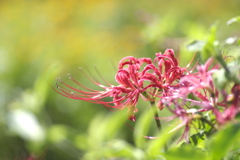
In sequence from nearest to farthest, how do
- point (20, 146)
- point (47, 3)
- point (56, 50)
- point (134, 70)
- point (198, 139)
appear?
point (198, 139), point (134, 70), point (20, 146), point (56, 50), point (47, 3)

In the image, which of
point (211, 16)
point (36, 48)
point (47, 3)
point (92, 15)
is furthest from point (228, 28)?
point (47, 3)

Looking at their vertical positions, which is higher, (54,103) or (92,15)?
(92,15)

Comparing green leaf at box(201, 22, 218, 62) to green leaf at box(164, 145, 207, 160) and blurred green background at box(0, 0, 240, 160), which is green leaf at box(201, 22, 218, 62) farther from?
blurred green background at box(0, 0, 240, 160)

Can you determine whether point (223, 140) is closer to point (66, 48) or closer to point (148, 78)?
point (148, 78)

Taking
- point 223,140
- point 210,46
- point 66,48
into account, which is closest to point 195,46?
point 210,46

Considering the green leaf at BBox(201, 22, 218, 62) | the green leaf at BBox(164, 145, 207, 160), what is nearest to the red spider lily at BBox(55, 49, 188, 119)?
the green leaf at BBox(201, 22, 218, 62)

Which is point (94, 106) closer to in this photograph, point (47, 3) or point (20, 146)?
point (20, 146)

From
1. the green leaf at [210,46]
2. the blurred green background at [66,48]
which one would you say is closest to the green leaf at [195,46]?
the green leaf at [210,46]
